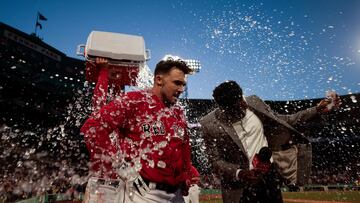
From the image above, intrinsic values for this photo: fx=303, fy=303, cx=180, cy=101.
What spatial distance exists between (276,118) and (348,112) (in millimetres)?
39914

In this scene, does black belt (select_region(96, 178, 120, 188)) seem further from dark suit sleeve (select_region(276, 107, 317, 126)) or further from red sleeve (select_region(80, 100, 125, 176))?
dark suit sleeve (select_region(276, 107, 317, 126))

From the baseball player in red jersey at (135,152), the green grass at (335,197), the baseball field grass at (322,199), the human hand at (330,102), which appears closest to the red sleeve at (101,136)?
the baseball player in red jersey at (135,152)

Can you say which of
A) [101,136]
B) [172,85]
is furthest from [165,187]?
[172,85]

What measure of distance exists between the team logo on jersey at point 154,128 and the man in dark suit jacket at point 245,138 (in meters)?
0.80

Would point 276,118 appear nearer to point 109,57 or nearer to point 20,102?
point 109,57

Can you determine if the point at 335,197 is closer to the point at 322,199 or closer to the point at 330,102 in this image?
the point at 322,199

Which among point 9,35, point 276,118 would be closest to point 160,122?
point 276,118

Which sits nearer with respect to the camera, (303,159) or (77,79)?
(303,159)

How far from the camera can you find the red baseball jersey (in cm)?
229

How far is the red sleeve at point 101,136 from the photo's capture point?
2.26 meters

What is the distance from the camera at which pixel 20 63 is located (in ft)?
101

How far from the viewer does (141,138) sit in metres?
2.47

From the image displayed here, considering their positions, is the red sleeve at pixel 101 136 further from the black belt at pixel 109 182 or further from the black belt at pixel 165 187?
the black belt at pixel 165 187

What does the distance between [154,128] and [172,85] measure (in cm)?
53
